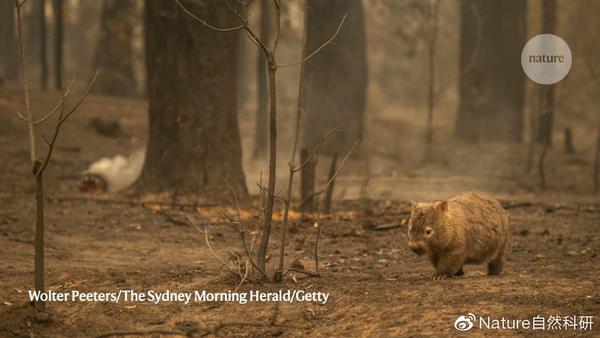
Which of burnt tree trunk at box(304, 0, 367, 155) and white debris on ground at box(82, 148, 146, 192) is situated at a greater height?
burnt tree trunk at box(304, 0, 367, 155)

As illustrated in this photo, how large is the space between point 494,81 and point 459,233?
16.4 metres

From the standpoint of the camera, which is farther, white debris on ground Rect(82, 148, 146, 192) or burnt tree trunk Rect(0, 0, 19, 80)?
burnt tree trunk Rect(0, 0, 19, 80)

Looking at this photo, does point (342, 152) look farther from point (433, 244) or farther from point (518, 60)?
point (433, 244)

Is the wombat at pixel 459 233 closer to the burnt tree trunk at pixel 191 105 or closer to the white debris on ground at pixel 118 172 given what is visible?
the burnt tree trunk at pixel 191 105

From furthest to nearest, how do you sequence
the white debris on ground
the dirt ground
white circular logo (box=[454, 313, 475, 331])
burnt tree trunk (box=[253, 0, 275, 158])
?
1. burnt tree trunk (box=[253, 0, 275, 158])
2. the white debris on ground
3. the dirt ground
4. white circular logo (box=[454, 313, 475, 331])

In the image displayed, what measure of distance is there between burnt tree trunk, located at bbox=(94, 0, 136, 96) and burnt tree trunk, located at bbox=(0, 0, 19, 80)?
7182mm

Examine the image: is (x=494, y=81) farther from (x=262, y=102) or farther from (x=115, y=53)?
(x=115, y=53)

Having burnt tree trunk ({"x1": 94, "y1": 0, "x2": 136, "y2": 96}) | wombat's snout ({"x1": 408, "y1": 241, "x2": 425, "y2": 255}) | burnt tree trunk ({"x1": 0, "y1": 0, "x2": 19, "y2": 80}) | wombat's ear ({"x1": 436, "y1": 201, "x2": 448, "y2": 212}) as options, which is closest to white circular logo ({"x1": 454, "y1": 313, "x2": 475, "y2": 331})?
wombat's snout ({"x1": 408, "y1": 241, "x2": 425, "y2": 255})

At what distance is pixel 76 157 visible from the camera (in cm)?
1769

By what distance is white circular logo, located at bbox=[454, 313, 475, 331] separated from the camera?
6.21 meters

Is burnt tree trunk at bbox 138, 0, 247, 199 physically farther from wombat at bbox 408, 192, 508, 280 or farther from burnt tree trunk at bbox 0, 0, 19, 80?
burnt tree trunk at bbox 0, 0, 19, 80

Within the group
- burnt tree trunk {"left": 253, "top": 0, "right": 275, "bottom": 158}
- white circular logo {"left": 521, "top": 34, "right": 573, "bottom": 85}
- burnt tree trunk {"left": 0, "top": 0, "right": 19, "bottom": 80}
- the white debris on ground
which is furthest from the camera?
burnt tree trunk {"left": 0, "top": 0, "right": 19, "bottom": 80}

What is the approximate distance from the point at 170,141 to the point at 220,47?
1.40 meters

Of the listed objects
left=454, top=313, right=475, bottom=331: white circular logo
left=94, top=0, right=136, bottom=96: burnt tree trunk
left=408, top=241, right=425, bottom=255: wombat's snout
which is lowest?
left=454, top=313, right=475, bottom=331: white circular logo
